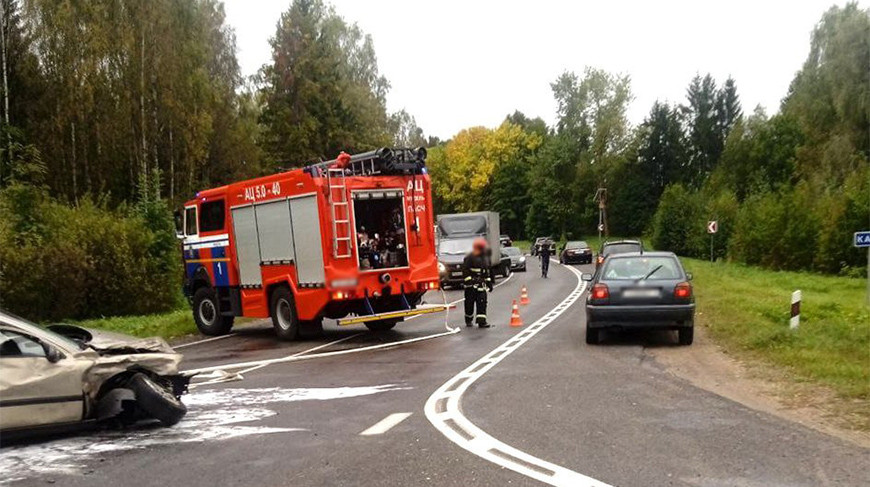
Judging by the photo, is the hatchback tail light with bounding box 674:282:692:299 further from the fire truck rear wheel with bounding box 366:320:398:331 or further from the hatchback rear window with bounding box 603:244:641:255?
the hatchback rear window with bounding box 603:244:641:255

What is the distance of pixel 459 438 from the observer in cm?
613

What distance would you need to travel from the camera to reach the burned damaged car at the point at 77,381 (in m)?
5.93

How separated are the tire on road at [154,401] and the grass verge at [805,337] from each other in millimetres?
5927

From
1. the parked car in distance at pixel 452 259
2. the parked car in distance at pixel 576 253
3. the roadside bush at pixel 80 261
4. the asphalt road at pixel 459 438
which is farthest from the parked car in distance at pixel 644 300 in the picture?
the parked car in distance at pixel 576 253

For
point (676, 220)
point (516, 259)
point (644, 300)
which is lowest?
point (516, 259)

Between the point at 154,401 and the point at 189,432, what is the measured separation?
400mm

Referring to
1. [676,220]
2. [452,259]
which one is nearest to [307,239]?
[452,259]

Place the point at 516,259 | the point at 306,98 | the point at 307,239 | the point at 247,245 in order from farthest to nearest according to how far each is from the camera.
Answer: the point at 306,98 → the point at 516,259 → the point at 247,245 → the point at 307,239

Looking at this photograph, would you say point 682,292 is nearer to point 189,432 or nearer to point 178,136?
point 189,432

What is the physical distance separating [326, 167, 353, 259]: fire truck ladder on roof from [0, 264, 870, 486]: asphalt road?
3.10 m

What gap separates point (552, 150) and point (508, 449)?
75878 millimetres

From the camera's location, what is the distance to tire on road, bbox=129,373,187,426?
6.50 metres

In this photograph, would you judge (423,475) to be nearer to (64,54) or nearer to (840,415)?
(840,415)

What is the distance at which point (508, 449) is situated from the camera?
19.0ft
